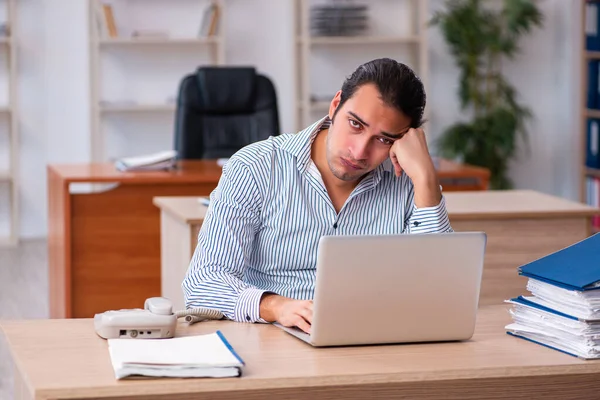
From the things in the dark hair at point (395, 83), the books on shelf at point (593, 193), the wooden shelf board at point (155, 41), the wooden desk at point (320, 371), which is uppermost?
the wooden shelf board at point (155, 41)

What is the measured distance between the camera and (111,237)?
4.22 metres

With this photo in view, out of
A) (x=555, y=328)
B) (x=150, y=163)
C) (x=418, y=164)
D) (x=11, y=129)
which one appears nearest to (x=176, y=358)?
(x=555, y=328)

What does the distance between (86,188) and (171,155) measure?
2.53 m

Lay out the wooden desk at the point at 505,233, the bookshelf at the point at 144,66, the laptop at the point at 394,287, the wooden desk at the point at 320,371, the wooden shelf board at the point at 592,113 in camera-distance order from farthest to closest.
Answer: the wooden shelf board at the point at 592,113
the bookshelf at the point at 144,66
the wooden desk at the point at 505,233
the laptop at the point at 394,287
the wooden desk at the point at 320,371

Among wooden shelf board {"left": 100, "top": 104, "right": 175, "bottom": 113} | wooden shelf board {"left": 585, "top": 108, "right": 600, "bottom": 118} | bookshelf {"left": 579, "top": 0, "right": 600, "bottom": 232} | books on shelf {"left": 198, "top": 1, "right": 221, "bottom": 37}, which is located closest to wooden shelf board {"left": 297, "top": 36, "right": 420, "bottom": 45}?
books on shelf {"left": 198, "top": 1, "right": 221, "bottom": 37}

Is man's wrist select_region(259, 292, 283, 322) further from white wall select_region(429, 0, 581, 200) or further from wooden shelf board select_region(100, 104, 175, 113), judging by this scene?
white wall select_region(429, 0, 581, 200)

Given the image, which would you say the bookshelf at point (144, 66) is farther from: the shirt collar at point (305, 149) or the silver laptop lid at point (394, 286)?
the silver laptop lid at point (394, 286)

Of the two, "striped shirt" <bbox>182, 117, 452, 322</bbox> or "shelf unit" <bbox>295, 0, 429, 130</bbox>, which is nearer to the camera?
"striped shirt" <bbox>182, 117, 452, 322</bbox>

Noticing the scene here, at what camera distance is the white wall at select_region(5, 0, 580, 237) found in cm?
653

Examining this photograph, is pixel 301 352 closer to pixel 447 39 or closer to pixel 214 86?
pixel 214 86

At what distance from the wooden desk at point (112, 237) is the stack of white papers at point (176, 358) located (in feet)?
8.27

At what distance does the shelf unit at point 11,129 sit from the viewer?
6.29m

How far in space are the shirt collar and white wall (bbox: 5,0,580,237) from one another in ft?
14.4

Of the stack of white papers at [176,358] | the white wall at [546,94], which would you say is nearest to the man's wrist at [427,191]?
the stack of white papers at [176,358]
